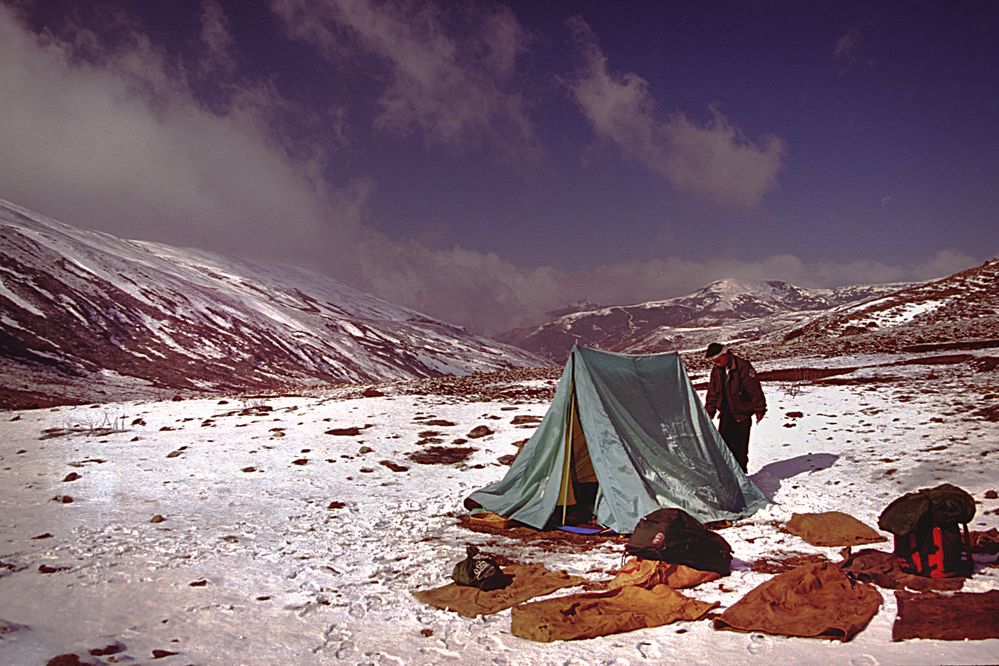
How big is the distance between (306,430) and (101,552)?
9356 mm

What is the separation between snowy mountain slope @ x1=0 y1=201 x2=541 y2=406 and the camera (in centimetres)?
4700

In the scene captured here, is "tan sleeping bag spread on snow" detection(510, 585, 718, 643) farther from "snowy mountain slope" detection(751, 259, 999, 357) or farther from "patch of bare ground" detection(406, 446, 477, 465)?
"snowy mountain slope" detection(751, 259, 999, 357)

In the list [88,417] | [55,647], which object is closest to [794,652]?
[55,647]

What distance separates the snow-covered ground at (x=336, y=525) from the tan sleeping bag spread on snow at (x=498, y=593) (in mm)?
185

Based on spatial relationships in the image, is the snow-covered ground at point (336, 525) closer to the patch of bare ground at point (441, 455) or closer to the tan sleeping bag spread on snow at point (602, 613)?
the tan sleeping bag spread on snow at point (602, 613)

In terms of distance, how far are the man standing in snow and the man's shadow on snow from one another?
0.65 meters

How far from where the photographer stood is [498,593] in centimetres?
685

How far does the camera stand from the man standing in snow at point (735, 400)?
11.5 metres

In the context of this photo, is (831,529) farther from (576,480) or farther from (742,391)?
(576,480)

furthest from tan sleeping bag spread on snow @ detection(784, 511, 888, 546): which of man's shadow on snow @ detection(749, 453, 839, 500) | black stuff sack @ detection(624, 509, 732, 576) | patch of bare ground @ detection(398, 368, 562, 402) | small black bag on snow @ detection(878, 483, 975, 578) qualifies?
patch of bare ground @ detection(398, 368, 562, 402)

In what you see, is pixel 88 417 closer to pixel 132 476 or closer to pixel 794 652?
pixel 132 476

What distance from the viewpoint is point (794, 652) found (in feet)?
16.6

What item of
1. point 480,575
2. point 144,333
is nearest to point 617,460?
point 480,575

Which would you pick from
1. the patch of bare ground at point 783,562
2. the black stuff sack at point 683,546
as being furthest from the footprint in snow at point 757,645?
the patch of bare ground at point 783,562
